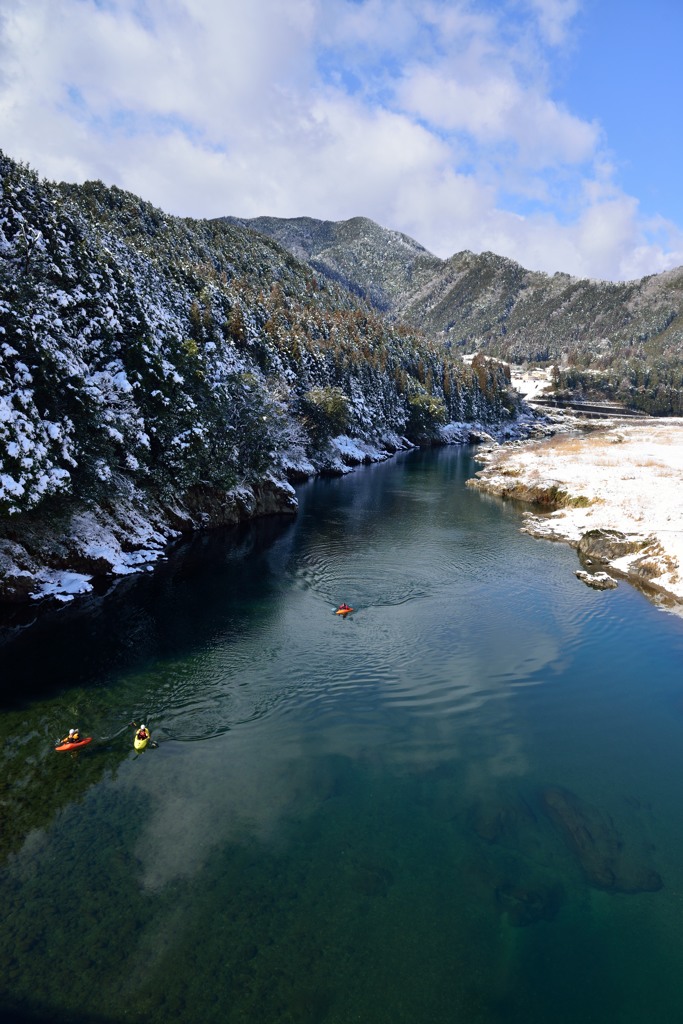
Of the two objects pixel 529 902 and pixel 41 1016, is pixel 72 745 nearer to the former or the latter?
pixel 41 1016

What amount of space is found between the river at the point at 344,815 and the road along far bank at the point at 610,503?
27.2ft

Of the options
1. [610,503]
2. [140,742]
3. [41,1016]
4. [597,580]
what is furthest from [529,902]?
[610,503]

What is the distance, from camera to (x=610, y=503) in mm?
60781

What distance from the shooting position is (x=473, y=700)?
→ 82.5 feet

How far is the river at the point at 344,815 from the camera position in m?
12.7

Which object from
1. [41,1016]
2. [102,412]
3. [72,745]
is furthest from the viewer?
[102,412]

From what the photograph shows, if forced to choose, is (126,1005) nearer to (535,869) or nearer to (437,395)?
(535,869)

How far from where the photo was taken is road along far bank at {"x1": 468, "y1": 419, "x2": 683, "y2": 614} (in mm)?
43406

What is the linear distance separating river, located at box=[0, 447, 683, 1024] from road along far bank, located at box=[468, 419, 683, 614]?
27.2ft

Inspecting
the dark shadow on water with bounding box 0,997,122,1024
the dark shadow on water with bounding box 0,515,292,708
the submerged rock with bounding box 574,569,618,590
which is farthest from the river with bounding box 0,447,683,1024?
the submerged rock with bounding box 574,569,618,590

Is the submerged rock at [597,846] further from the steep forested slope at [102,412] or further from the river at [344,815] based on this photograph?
the steep forested slope at [102,412]

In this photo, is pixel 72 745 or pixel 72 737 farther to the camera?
pixel 72 737

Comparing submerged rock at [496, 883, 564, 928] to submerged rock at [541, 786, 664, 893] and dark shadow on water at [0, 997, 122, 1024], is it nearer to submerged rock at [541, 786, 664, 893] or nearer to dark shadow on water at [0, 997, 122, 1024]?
submerged rock at [541, 786, 664, 893]

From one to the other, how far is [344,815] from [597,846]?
8.54 metres
